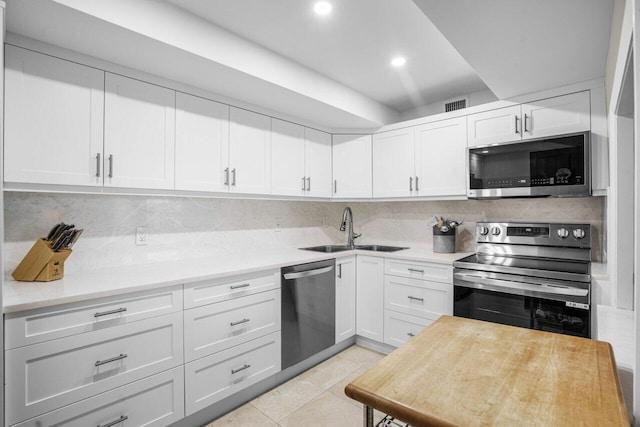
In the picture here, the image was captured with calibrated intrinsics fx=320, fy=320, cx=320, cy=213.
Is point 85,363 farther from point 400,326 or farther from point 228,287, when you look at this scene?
point 400,326

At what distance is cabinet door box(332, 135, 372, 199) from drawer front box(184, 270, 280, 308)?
4.45 ft

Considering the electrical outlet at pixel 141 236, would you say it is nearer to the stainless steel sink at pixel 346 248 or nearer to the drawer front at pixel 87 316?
the drawer front at pixel 87 316

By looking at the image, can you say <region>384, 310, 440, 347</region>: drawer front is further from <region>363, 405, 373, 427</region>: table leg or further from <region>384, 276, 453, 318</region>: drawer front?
<region>363, 405, 373, 427</region>: table leg

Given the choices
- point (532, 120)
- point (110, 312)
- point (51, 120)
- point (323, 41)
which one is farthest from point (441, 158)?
point (51, 120)

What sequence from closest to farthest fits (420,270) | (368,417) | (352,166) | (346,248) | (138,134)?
(368,417) < (138,134) < (420,270) < (352,166) < (346,248)

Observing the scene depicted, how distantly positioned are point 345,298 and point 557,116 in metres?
2.20

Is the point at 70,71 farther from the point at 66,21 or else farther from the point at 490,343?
the point at 490,343

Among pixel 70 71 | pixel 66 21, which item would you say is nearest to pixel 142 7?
pixel 66 21

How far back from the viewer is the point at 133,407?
166 centimetres

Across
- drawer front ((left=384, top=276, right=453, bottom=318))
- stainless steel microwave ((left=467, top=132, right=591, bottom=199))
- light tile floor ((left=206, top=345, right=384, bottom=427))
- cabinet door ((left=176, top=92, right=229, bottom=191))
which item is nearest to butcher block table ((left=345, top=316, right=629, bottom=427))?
light tile floor ((left=206, top=345, right=384, bottom=427))

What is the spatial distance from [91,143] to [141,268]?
83 centimetres

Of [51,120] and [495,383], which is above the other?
[51,120]

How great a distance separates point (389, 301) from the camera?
9.37 feet

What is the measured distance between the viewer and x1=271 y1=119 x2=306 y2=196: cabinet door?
283cm
